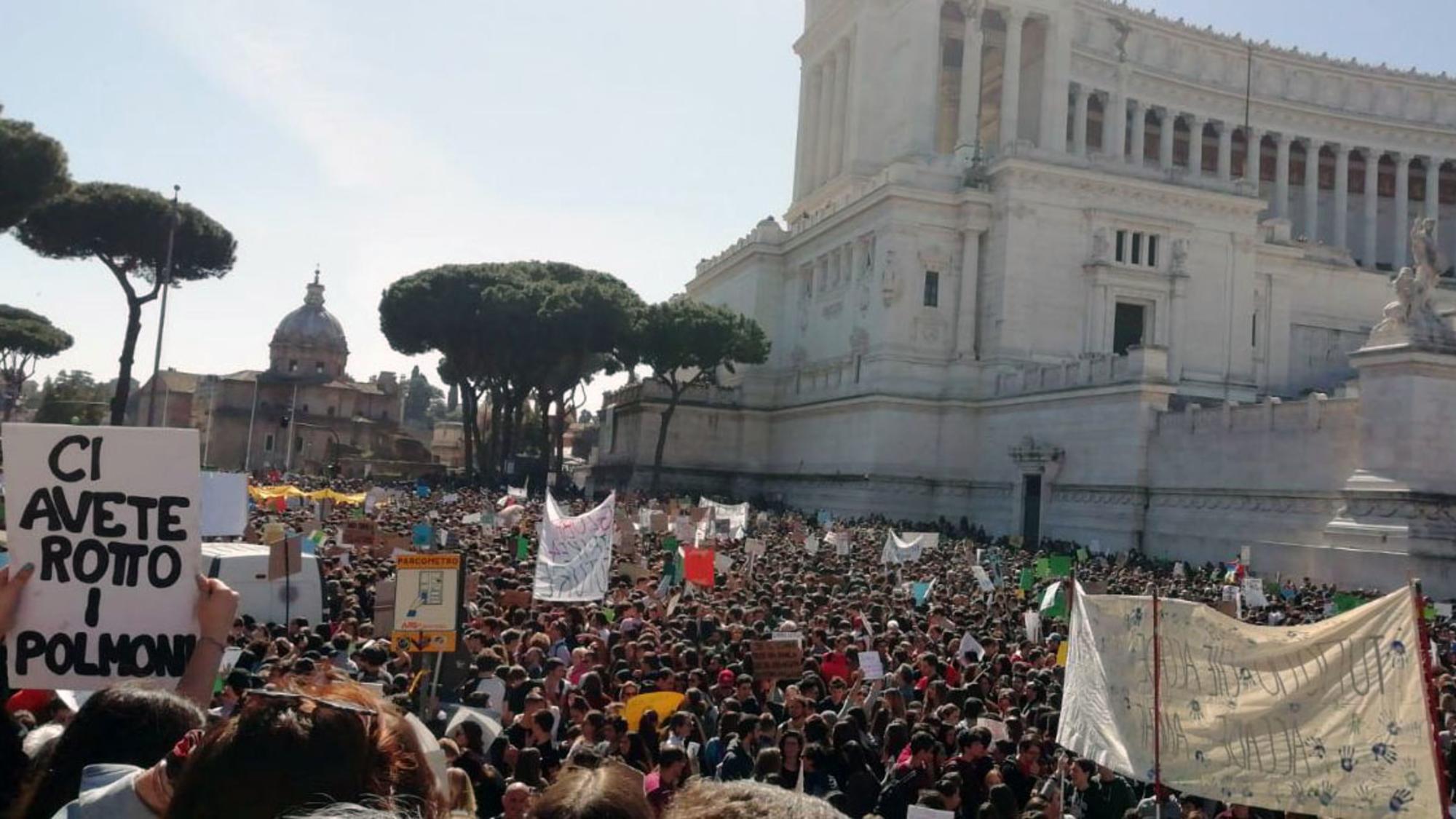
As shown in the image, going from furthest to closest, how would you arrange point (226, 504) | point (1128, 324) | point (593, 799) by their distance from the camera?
point (1128, 324)
point (226, 504)
point (593, 799)

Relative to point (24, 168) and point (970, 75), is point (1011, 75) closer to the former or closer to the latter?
point (970, 75)

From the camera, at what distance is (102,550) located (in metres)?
4.84

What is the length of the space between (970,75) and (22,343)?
2106 inches

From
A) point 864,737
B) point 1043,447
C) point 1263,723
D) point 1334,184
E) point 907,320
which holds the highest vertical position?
point 1334,184

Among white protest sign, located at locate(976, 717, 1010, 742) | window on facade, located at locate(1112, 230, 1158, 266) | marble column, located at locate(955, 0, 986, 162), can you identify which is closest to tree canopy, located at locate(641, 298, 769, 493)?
marble column, located at locate(955, 0, 986, 162)

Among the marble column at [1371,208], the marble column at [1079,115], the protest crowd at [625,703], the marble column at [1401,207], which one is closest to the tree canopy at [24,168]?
the protest crowd at [625,703]

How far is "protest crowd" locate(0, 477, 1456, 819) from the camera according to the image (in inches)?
98.0

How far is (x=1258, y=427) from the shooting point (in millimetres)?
34031

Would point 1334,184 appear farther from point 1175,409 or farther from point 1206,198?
point 1175,409

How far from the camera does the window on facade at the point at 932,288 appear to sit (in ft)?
172

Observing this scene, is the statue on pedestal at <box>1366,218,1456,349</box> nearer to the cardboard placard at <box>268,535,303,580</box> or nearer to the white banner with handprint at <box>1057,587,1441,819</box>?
the white banner with handprint at <box>1057,587,1441,819</box>

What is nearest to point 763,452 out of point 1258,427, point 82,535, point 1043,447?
point 1043,447

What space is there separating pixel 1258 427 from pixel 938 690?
1047 inches

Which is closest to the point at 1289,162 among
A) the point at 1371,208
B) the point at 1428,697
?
the point at 1371,208
